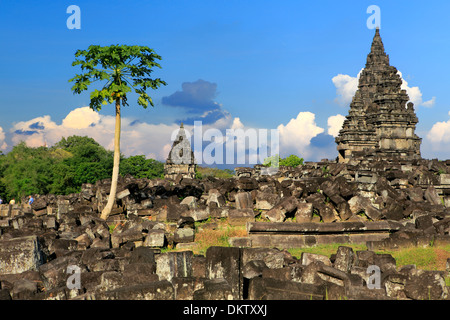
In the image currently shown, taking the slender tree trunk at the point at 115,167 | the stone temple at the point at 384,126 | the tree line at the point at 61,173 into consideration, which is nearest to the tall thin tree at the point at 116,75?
the slender tree trunk at the point at 115,167

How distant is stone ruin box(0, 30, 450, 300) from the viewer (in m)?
6.29

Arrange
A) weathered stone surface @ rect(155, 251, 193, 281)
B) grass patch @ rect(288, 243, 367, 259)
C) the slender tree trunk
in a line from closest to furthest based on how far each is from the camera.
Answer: weathered stone surface @ rect(155, 251, 193, 281) < grass patch @ rect(288, 243, 367, 259) < the slender tree trunk

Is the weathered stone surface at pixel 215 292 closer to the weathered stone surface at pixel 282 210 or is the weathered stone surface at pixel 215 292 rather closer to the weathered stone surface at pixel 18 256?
the weathered stone surface at pixel 18 256

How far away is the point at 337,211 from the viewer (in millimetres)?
12453

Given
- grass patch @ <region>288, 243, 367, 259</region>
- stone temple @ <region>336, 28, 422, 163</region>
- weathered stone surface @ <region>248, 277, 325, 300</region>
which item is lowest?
grass patch @ <region>288, 243, 367, 259</region>

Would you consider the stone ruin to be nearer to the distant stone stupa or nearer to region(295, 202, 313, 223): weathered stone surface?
region(295, 202, 313, 223): weathered stone surface

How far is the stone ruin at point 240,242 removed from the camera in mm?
6285

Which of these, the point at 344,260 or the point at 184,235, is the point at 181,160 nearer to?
the point at 184,235

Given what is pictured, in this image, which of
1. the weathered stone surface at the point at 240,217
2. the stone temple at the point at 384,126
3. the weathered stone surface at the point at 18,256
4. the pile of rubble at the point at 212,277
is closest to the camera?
the pile of rubble at the point at 212,277

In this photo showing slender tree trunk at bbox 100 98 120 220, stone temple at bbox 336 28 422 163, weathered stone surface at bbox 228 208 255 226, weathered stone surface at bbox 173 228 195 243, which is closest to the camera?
weathered stone surface at bbox 173 228 195 243

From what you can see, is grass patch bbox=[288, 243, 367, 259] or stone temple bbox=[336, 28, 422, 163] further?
stone temple bbox=[336, 28, 422, 163]

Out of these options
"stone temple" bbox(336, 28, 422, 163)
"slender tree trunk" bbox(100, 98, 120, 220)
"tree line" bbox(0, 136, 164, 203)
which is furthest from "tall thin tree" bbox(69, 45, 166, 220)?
"tree line" bbox(0, 136, 164, 203)
